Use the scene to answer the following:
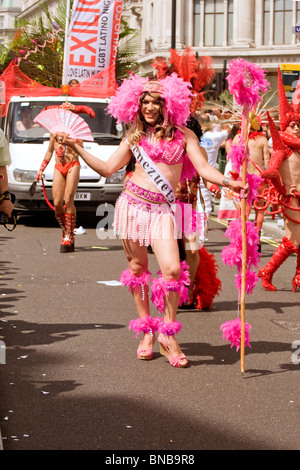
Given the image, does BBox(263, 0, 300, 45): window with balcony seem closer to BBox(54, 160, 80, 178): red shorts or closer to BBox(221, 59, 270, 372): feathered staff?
BBox(54, 160, 80, 178): red shorts

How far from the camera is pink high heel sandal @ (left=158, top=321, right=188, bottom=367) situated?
6.27 meters

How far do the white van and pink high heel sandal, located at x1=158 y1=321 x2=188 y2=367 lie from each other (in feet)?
30.6

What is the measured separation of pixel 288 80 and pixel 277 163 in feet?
35.9

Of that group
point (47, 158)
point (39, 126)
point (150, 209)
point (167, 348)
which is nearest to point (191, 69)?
point (150, 209)

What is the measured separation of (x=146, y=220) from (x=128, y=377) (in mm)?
1089

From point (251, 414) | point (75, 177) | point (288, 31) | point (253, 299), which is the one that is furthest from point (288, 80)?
point (288, 31)

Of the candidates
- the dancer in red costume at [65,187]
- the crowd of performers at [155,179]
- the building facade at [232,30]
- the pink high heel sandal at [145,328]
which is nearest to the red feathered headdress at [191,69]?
the crowd of performers at [155,179]

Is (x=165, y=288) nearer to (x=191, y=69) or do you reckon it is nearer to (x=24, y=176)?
(x=191, y=69)

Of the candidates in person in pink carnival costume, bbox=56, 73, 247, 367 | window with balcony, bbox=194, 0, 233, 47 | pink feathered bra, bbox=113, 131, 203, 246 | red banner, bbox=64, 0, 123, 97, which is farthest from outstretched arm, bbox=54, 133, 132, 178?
window with balcony, bbox=194, 0, 233, 47

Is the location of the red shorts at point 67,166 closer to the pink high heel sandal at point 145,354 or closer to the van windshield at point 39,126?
A: the van windshield at point 39,126

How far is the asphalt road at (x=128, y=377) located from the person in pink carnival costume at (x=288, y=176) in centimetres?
34

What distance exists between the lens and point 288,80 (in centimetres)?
1991

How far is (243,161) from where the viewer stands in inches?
246

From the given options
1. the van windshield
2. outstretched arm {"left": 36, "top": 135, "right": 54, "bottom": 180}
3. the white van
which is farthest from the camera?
the van windshield
